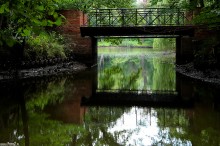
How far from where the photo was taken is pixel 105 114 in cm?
1120

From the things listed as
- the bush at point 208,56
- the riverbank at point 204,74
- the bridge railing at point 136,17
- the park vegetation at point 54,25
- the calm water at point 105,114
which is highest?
the bridge railing at point 136,17

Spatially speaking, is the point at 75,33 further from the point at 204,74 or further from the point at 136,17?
the point at 204,74

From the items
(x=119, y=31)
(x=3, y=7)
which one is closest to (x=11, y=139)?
(x=3, y=7)

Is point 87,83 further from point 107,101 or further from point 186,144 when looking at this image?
point 186,144

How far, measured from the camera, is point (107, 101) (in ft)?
45.9

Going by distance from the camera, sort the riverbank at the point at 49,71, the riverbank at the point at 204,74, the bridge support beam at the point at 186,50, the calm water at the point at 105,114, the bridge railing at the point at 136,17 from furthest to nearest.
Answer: the bridge support beam at the point at 186,50, the bridge railing at the point at 136,17, the riverbank at the point at 49,71, the riverbank at the point at 204,74, the calm water at the point at 105,114

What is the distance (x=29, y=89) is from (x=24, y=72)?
3835 mm

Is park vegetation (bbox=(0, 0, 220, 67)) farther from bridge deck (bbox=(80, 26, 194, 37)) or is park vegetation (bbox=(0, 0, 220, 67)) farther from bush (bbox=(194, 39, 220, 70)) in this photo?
bridge deck (bbox=(80, 26, 194, 37))

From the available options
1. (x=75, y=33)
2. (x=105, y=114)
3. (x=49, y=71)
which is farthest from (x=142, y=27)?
(x=105, y=114)

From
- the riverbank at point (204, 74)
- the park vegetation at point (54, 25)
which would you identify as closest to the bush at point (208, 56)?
the park vegetation at point (54, 25)

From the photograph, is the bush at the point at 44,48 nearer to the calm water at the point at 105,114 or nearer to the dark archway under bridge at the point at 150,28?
the dark archway under bridge at the point at 150,28

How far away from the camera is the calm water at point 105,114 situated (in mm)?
7996

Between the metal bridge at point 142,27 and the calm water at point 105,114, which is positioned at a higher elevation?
the metal bridge at point 142,27

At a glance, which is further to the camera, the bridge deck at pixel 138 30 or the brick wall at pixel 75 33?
the brick wall at pixel 75 33
